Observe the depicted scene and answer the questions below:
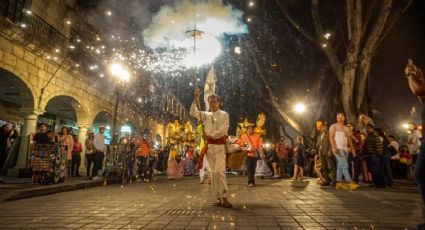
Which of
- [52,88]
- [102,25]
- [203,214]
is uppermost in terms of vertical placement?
[102,25]

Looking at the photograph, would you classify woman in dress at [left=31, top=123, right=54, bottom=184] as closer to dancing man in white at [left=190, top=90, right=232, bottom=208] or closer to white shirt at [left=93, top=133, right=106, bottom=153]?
white shirt at [left=93, top=133, right=106, bottom=153]

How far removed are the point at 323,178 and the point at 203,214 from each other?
6.89m

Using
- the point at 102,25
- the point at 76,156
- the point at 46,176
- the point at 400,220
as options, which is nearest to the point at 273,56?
the point at 102,25

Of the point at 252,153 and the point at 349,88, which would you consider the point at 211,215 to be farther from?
the point at 349,88

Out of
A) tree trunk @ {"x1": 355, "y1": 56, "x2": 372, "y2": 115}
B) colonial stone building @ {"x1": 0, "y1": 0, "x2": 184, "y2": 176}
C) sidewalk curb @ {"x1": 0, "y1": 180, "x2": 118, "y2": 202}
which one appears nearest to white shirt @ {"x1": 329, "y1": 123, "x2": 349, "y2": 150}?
tree trunk @ {"x1": 355, "y1": 56, "x2": 372, "y2": 115}

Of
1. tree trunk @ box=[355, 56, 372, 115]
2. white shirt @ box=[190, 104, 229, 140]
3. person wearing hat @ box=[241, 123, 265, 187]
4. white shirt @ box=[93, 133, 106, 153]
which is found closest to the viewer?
white shirt @ box=[190, 104, 229, 140]

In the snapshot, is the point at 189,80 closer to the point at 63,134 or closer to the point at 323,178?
the point at 63,134

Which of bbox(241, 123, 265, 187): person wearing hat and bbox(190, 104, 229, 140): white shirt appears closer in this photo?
bbox(190, 104, 229, 140): white shirt

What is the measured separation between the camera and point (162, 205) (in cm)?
574

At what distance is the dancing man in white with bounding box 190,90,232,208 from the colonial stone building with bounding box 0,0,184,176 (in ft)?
31.2

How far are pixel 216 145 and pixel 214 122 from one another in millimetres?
473

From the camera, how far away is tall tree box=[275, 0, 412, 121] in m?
12.2

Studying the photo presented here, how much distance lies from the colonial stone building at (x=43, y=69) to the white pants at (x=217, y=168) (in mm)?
9877

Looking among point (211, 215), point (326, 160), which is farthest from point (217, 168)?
point (326, 160)
